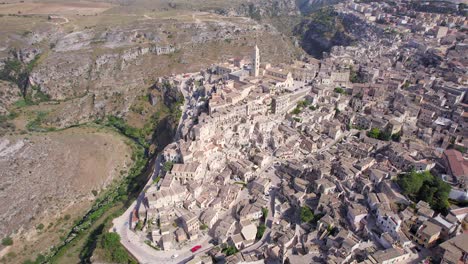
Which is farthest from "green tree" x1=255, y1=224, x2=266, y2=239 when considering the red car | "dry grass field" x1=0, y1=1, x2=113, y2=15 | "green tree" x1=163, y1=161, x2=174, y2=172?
"dry grass field" x1=0, y1=1, x2=113, y2=15

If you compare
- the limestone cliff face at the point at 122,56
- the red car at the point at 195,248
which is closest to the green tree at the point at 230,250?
the red car at the point at 195,248

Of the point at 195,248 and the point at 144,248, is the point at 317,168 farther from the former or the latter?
the point at 144,248

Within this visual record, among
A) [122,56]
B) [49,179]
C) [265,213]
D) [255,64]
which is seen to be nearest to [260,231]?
[265,213]

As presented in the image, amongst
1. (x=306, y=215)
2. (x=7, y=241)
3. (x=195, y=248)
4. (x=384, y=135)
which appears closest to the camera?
(x=195, y=248)

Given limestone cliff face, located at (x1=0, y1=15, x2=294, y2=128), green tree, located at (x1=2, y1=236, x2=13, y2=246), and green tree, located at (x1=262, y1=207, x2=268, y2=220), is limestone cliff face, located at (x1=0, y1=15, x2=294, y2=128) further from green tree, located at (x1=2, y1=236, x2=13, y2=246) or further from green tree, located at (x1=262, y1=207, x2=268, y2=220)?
green tree, located at (x1=262, y1=207, x2=268, y2=220)

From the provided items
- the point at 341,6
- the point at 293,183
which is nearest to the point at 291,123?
the point at 293,183

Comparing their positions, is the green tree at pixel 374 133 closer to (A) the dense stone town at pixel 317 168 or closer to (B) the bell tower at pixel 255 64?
(A) the dense stone town at pixel 317 168

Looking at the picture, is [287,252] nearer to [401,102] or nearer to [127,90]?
[401,102]

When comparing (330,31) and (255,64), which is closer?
(255,64)
